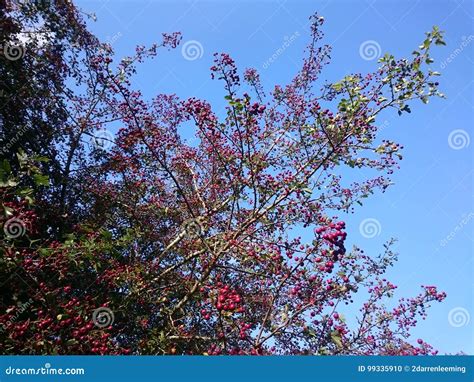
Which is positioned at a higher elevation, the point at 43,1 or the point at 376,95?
the point at 43,1

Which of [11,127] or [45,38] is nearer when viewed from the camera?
[11,127]

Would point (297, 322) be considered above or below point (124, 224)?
below

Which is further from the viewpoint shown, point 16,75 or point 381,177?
point 16,75

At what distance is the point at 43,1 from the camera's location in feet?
25.8

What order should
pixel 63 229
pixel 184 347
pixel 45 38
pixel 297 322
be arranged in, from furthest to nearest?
pixel 45 38 → pixel 63 229 → pixel 184 347 → pixel 297 322

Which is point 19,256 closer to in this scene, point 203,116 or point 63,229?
point 63,229

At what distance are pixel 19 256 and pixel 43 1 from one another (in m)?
5.09

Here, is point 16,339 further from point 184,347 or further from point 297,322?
point 297,322

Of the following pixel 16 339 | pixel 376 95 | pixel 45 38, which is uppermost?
pixel 45 38

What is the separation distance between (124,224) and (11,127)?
7.94 feet

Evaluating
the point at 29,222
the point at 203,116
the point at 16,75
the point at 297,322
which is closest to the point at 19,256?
the point at 29,222

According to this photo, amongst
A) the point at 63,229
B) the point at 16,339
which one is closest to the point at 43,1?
the point at 63,229

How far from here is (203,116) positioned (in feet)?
18.3

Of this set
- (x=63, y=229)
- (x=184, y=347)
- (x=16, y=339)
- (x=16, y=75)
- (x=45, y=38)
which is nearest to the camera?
(x=16, y=339)
